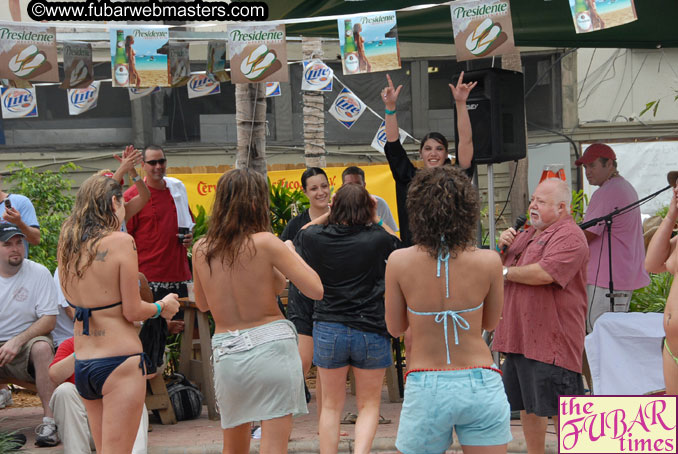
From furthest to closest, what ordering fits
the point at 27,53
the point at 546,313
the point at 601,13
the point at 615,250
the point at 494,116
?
the point at 615,250 < the point at 494,116 < the point at 27,53 < the point at 601,13 < the point at 546,313

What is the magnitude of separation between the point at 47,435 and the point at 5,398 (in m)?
1.90

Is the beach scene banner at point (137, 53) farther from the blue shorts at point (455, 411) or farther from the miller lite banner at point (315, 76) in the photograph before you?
the blue shorts at point (455, 411)

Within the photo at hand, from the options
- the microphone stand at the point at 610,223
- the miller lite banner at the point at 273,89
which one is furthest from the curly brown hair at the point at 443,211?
the miller lite banner at the point at 273,89

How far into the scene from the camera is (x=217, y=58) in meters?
9.05

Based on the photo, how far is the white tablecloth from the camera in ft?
22.5

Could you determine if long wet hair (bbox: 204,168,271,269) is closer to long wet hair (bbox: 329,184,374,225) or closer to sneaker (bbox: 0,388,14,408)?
long wet hair (bbox: 329,184,374,225)

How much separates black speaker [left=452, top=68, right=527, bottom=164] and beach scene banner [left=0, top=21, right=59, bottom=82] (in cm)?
330

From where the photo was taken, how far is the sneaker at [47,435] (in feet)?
22.5

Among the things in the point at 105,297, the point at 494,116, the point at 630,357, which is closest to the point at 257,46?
the point at 494,116

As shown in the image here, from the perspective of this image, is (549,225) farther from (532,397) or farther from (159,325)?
(159,325)

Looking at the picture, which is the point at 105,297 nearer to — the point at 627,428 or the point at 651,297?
the point at 627,428

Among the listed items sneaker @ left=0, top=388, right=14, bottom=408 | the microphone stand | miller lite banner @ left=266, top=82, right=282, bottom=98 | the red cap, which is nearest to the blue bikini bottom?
sneaker @ left=0, top=388, right=14, bottom=408

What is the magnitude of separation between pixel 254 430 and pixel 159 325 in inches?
59.3

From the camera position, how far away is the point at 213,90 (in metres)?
9.88
